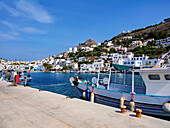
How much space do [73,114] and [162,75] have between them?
7.04m

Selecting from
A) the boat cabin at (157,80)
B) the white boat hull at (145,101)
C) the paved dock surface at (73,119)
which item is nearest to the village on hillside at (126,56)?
the white boat hull at (145,101)

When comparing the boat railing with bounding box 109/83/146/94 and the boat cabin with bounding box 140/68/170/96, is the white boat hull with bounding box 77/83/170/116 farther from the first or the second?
the boat railing with bounding box 109/83/146/94

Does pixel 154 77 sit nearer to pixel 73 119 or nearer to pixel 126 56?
pixel 73 119

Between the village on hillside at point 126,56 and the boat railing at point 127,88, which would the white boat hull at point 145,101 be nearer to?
the boat railing at point 127,88

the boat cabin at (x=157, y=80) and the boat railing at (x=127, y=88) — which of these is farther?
the boat railing at (x=127, y=88)

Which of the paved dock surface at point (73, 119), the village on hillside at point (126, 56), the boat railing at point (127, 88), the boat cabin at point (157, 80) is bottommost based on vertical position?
the paved dock surface at point (73, 119)

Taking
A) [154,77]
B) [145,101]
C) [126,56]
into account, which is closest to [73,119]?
[145,101]

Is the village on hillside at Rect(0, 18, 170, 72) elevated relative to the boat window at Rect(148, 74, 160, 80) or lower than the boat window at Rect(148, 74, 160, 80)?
elevated

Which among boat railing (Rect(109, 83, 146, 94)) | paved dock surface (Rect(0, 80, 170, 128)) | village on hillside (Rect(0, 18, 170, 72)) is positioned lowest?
paved dock surface (Rect(0, 80, 170, 128))

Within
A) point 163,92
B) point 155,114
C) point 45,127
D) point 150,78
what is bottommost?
point 155,114

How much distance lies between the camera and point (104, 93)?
1303 centimetres

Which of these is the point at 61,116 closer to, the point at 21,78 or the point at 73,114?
the point at 73,114

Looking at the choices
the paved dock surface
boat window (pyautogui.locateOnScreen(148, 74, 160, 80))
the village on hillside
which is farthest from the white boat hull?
the village on hillside

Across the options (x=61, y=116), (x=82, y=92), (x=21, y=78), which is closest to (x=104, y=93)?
(x=82, y=92)
